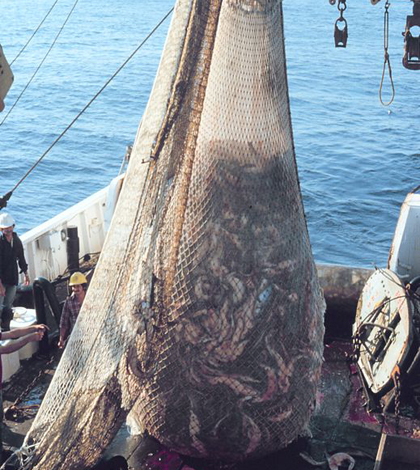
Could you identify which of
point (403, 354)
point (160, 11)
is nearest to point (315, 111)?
point (403, 354)

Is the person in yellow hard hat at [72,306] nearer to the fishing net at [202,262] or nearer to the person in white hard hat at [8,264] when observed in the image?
the person in white hard hat at [8,264]

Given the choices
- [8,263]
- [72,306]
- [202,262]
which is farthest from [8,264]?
[202,262]

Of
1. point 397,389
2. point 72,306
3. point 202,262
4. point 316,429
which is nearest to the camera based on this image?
point 202,262

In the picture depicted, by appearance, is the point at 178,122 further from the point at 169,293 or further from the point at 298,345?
the point at 298,345

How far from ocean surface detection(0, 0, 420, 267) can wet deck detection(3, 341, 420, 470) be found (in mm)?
8386

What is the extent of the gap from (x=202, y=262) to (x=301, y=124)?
1076 inches

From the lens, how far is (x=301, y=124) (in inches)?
1294

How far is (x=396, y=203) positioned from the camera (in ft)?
80.6

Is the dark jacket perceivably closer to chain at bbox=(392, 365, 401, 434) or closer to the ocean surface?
chain at bbox=(392, 365, 401, 434)

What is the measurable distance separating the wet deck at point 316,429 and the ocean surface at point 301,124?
27.5 ft

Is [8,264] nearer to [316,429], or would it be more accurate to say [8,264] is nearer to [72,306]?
[72,306]

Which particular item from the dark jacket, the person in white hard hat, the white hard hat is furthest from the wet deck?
the white hard hat

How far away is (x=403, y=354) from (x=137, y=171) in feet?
11.3

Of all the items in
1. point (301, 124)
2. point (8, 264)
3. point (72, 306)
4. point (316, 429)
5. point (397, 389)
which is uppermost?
point (72, 306)
